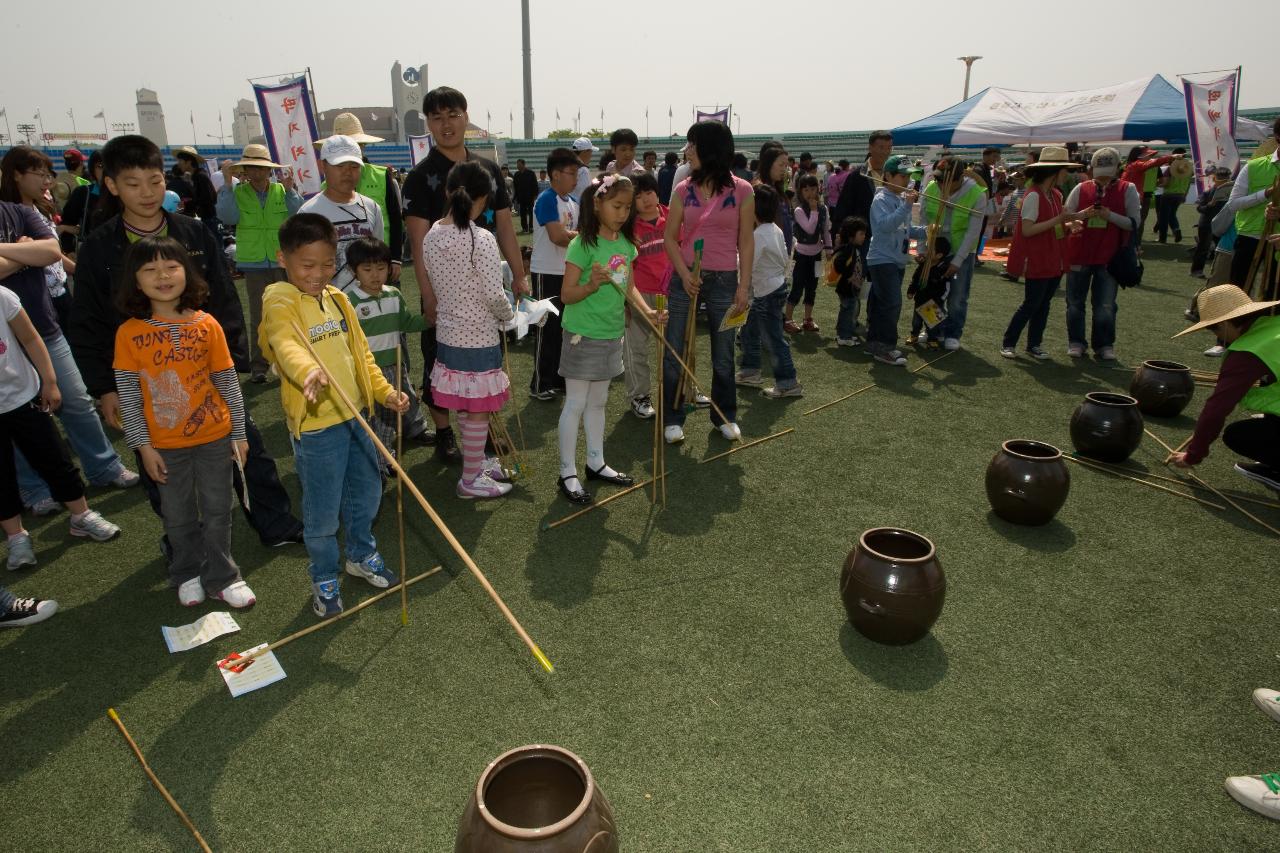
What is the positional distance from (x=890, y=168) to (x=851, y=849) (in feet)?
20.6

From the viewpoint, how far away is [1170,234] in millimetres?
17328

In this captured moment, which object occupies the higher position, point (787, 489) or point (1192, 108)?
point (1192, 108)

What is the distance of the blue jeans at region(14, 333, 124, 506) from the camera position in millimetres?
4266

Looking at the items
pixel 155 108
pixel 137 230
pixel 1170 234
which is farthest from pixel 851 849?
pixel 155 108

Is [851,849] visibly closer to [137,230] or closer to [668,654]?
[668,654]

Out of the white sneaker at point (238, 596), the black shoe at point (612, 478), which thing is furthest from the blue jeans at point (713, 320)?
the white sneaker at point (238, 596)

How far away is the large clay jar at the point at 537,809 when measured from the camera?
1671mm

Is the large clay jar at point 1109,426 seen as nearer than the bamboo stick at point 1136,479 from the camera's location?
No

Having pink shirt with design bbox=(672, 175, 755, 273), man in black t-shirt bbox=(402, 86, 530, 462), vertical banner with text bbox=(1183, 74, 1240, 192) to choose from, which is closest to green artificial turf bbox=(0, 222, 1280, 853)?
man in black t-shirt bbox=(402, 86, 530, 462)

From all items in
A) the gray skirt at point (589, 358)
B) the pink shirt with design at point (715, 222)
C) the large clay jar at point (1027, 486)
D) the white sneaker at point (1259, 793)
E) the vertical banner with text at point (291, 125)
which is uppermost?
the vertical banner with text at point (291, 125)

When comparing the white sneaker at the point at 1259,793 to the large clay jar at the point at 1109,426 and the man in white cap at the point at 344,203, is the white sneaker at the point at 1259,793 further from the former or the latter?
the man in white cap at the point at 344,203

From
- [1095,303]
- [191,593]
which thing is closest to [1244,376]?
[1095,303]

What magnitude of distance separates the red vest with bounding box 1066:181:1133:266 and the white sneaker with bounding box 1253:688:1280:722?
5.17 m

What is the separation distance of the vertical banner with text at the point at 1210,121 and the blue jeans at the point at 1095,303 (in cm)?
350
